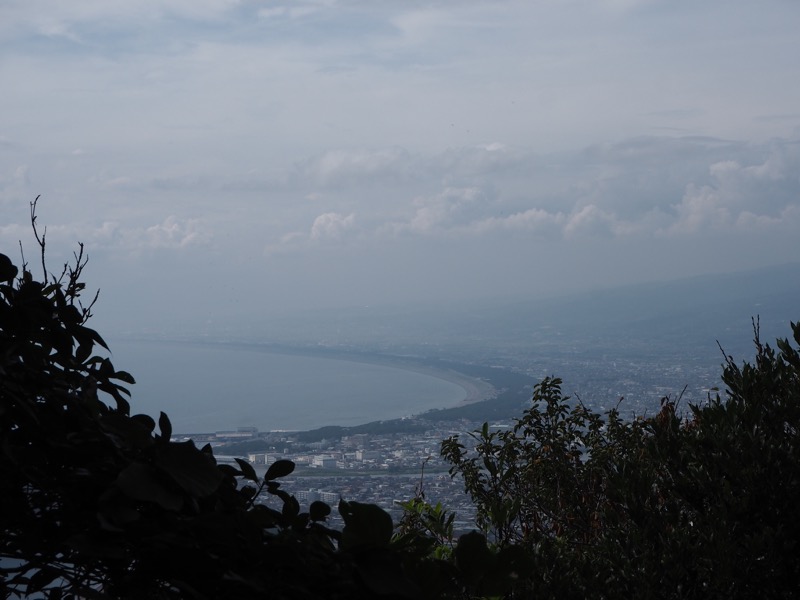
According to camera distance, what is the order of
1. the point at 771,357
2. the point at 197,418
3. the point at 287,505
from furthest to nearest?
the point at 197,418 < the point at 771,357 < the point at 287,505

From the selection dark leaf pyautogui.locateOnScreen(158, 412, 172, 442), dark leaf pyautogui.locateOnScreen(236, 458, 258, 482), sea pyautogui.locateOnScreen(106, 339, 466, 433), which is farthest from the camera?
sea pyautogui.locateOnScreen(106, 339, 466, 433)

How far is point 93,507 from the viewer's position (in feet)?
4.08

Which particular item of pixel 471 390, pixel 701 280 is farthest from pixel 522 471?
pixel 701 280

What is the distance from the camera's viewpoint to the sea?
948 inches

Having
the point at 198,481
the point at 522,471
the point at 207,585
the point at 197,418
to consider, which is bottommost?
the point at 197,418

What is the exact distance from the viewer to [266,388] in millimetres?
33750

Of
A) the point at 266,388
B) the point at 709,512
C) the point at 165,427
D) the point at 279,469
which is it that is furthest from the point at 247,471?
the point at 266,388

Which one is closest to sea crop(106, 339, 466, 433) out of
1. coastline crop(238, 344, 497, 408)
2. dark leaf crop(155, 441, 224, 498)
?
coastline crop(238, 344, 497, 408)

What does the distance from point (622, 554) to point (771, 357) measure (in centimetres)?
130

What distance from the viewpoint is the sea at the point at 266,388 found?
24.1 meters

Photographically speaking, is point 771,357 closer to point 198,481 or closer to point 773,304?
point 198,481

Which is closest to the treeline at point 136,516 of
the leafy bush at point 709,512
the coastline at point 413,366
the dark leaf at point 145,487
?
the dark leaf at point 145,487

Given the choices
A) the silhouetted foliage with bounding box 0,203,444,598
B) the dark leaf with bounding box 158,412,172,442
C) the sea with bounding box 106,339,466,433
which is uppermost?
the dark leaf with bounding box 158,412,172,442

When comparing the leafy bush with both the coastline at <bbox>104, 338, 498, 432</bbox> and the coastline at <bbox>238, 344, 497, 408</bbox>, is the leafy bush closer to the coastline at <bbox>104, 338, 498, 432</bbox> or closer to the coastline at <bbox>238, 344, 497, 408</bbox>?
the coastline at <bbox>104, 338, 498, 432</bbox>
